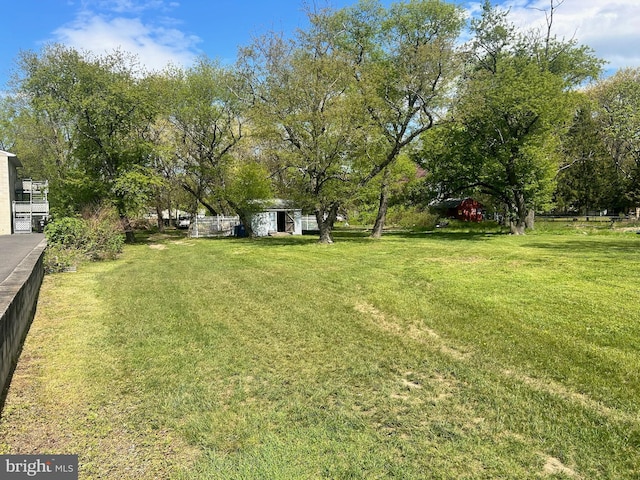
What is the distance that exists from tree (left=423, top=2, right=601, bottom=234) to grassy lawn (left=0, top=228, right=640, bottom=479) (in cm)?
1647

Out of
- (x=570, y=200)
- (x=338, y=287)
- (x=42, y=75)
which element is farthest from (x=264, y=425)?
(x=570, y=200)

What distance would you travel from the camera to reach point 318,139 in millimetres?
18984

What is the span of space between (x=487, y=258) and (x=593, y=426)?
426 inches

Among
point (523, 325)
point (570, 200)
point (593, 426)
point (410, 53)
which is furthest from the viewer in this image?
point (570, 200)

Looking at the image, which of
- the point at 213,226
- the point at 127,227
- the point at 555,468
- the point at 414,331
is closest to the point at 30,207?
the point at 127,227

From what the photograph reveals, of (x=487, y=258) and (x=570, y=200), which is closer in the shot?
(x=487, y=258)

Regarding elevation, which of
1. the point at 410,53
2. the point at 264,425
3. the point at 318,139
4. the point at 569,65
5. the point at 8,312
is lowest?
the point at 264,425

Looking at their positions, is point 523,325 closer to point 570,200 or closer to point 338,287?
point 338,287

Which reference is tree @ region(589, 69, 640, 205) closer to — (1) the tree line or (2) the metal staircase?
(1) the tree line

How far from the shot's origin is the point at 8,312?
4.66m

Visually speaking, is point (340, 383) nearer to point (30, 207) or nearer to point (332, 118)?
point (332, 118)

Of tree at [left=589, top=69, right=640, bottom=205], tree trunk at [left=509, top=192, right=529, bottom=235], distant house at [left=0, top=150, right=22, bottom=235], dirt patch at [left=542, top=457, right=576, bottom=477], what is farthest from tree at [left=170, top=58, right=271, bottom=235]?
tree at [left=589, top=69, right=640, bottom=205]

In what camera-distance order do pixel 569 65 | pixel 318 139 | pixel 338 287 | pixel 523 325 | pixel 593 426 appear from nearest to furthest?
pixel 593 426, pixel 523 325, pixel 338 287, pixel 318 139, pixel 569 65

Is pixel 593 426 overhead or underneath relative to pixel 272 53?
underneath
